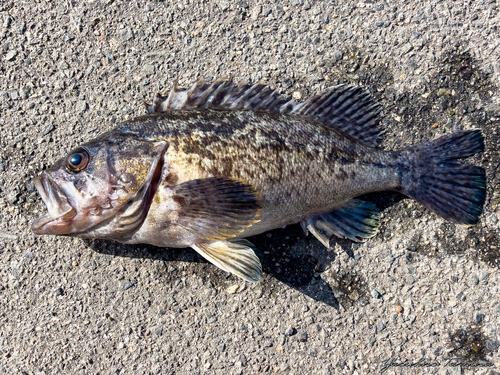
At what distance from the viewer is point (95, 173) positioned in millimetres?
2293

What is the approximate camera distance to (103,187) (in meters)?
2.27

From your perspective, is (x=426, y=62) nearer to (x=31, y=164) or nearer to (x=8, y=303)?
(x=31, y=164)

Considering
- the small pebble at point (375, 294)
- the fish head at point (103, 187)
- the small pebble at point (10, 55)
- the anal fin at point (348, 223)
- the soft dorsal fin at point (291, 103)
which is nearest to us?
the fish head at point (103, 187)

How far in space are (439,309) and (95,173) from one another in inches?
105

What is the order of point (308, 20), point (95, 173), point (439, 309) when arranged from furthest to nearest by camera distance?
point (308, 20) → point (439, 309) → point (95, 173)

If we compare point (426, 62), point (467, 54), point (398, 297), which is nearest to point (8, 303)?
point (398, 297)

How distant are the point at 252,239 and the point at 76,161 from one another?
1.35 m

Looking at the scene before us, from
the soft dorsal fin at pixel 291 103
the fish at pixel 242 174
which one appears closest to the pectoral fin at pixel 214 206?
the fish at pixel 242 174

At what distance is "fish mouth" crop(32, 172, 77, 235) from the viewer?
2.29 metres

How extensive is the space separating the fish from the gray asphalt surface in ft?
0.67

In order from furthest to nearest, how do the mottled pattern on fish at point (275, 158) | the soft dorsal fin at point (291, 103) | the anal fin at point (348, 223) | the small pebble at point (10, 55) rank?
the small pebble at point (10, 55) < the anal fin at point (348, 223) < the soft dorsal fin at point (291, 103) < the mottled pattern on fish at point (275, 158)

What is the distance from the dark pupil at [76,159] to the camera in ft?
7.58

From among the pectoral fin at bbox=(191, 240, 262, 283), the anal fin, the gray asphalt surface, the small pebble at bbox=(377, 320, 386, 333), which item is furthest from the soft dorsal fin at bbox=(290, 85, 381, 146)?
the small pebble at bbox=(377, 320, 386, 333)

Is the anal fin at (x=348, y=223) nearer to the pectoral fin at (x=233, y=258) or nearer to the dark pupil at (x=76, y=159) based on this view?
the pectoral fin at (x=233, y=258)
